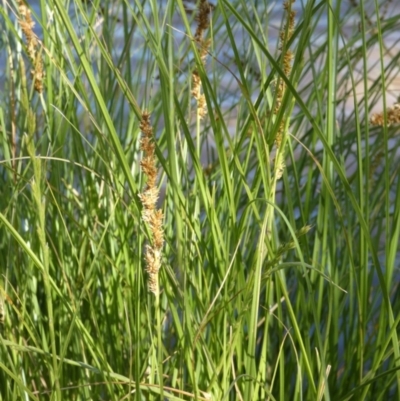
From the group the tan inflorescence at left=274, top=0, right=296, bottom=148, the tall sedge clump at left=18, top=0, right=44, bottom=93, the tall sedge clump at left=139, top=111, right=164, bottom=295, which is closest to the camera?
the tall sedge clump at left=139, top=111, right=164, bottom=295

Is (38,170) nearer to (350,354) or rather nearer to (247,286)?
(247,286)

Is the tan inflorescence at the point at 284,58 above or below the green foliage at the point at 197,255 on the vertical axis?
above

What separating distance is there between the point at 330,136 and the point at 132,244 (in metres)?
0.36

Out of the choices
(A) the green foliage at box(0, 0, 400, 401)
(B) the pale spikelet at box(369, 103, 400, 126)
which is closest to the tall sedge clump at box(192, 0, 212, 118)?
(A) the green foliage at box(0, 0, 400, 401)

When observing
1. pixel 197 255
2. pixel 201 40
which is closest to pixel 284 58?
pixel 201 40

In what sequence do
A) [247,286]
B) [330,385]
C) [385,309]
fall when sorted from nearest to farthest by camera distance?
[247,286], [385,309], [330,385]

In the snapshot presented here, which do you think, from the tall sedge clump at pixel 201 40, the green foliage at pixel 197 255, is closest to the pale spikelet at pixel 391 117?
the green foliage at pixel 197 255

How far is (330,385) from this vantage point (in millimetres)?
953

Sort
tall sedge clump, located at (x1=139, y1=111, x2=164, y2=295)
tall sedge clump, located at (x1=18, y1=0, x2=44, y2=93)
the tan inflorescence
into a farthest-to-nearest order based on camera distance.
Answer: tall sedge clump, located at (x1=18, y1=0, x2=44, y2=93)
the tan inflorescence
tall sedge clump, located at (x1=139, y1=111, x2=164, y2=295)

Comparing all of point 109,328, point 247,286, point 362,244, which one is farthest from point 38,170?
point 109,328

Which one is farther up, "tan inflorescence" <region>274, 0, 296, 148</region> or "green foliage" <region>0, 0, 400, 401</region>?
"tan inflorescence" <region>274, 0, 296, 148</region>

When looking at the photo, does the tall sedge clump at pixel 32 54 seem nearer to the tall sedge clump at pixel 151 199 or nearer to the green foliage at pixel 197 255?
the green foliage at pixel 197 255

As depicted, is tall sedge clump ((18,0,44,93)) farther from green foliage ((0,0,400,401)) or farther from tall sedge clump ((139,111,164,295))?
tall sedge clump ((139,111,164,295))

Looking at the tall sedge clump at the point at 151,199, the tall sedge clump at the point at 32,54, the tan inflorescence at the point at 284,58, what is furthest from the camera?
the tall sedge clump at the point at 32,54
